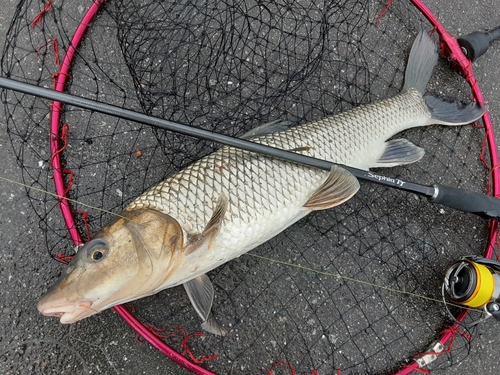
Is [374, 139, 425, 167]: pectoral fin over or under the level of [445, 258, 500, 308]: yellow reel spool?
over

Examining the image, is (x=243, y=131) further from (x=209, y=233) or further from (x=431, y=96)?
(x=431, y=96)

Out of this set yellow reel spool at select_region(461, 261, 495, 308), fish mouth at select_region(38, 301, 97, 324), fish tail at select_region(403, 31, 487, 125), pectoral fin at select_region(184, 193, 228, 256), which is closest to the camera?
fish mouth at select_region(38, 301, 97, 324)

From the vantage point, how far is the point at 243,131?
7.70ft

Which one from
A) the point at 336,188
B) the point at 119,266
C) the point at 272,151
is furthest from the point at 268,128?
the point at 119,266

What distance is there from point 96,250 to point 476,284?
66.6 inches

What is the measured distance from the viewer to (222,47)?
93.4 inches

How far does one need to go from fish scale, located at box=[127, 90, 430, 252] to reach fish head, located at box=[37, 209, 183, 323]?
0.30ft

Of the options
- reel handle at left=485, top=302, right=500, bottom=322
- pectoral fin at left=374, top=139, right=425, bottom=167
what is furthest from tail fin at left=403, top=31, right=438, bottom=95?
reel handle at left=485, top=302, right=500, bottom=322

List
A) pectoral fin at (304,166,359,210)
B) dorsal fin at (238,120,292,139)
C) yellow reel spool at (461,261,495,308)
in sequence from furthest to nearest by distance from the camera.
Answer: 1. dorsal fin at (238,120,292,139)
2. yellow reel spool at (461,261,495,308)
3. pectoral fin at (304,166,359,210)

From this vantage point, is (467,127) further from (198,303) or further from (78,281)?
(78,281)

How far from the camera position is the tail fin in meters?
2.38

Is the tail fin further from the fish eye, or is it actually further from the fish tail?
the fish eye

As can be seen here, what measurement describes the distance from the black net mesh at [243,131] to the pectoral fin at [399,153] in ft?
0.67

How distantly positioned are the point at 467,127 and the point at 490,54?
565 mm
